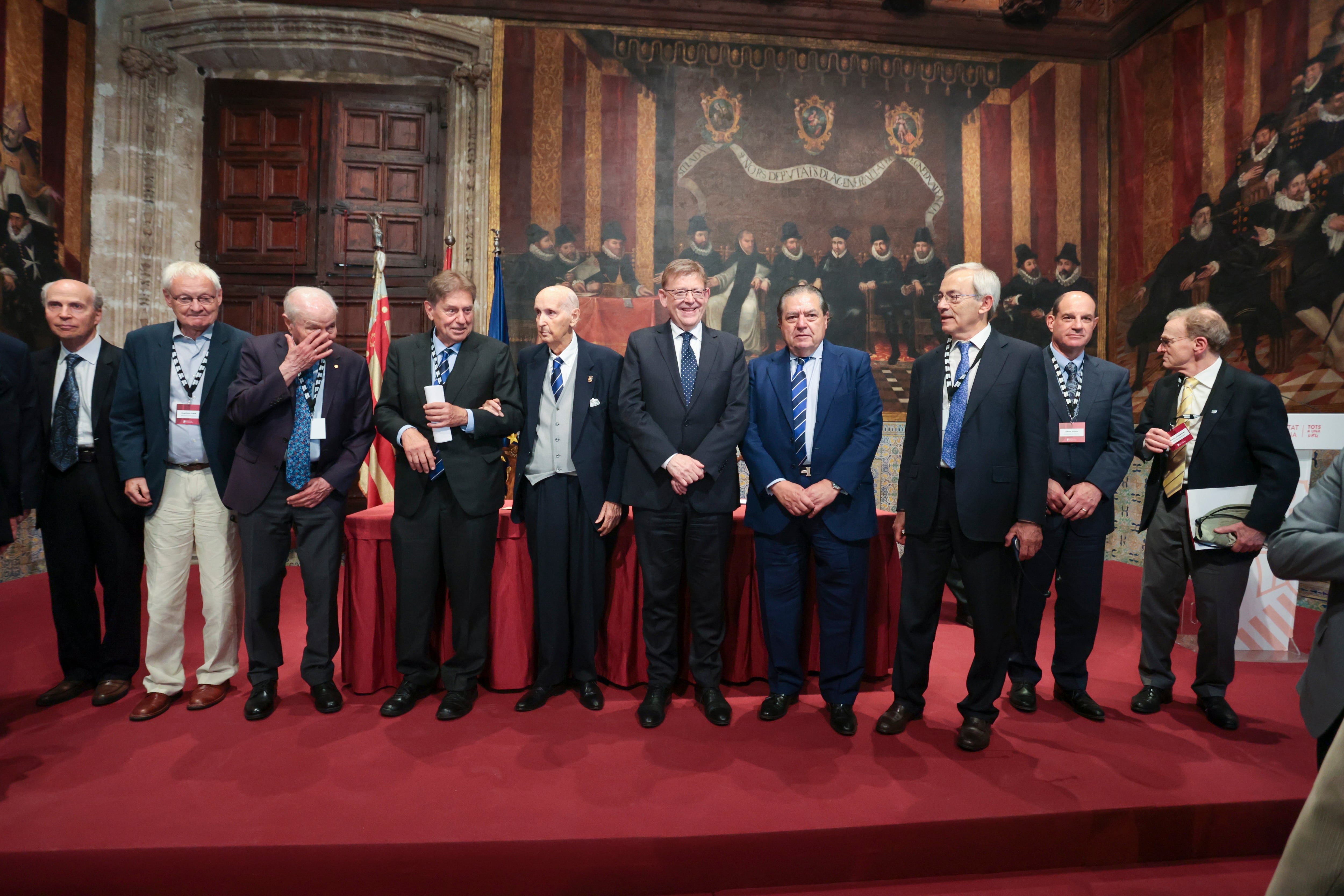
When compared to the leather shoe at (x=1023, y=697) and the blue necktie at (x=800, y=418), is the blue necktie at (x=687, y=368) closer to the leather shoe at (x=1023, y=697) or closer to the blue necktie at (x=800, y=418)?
the blue necktie at (x=800, y=418)

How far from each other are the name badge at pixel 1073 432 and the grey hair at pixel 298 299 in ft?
10.9

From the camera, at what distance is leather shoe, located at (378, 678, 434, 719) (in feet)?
9.93

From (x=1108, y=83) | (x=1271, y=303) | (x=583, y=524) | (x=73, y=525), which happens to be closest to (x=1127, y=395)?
(x=583, y=524)

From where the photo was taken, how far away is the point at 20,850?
205 cm

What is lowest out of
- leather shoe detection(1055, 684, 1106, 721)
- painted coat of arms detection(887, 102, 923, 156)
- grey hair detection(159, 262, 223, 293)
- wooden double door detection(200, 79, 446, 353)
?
leather shoe detection(1055, 684, 1106, 721)

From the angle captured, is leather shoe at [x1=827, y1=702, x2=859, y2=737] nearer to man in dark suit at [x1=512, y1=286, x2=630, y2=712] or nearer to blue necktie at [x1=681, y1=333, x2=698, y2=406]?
man in dark suit at [x1=512, y1=286, x2=630, y2=712]

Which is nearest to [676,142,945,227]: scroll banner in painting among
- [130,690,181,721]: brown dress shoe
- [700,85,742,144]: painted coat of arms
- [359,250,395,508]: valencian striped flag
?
[700,85,742,144]: painted coat of arms

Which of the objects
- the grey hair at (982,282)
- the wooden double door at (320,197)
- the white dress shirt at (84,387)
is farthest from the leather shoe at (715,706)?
the wooden double door at (320,197)

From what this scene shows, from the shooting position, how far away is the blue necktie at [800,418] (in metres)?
3.06

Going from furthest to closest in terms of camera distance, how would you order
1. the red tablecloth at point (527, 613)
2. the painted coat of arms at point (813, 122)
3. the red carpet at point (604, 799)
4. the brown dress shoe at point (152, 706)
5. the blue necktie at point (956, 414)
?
the painted coat of arms at point (813, 122) → the red tablecloth at point (527, 613) → the brown dress shoe at point (152, 706) → the blue necktie at point (956, 414) → the red carpet at point (604, 799)

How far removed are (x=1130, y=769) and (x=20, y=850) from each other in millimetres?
3679

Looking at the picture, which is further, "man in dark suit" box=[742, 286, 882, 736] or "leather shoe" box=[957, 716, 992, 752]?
"man in dark suit" box=[742, 286, 882, 736]

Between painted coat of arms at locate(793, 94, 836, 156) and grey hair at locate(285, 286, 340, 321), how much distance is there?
252 inches

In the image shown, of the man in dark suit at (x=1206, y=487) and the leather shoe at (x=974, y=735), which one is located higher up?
the man in dark suit at (x=1206, y=487)
